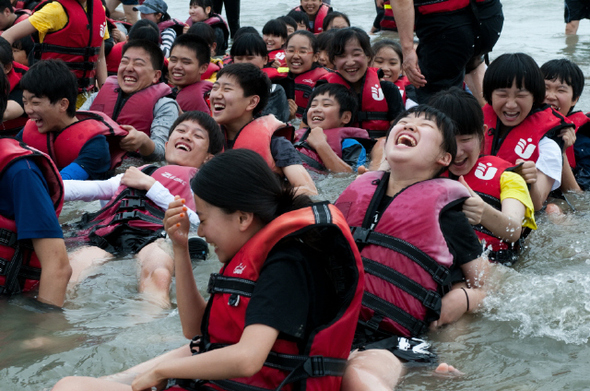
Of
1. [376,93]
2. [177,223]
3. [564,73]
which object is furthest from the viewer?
[376,93]

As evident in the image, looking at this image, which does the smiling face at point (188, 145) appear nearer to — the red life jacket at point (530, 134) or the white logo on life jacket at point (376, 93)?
the red life jacket at point (530, 134)

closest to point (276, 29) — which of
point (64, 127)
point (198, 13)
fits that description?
point (198, 13)

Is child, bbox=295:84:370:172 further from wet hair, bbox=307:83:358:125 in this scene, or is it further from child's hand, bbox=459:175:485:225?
child's hand, bbox=459:175:485:225

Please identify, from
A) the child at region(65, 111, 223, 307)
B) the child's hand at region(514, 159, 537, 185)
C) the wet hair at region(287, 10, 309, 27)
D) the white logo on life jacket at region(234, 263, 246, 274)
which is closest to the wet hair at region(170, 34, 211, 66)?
the child at region(65, 111, 223, 307)

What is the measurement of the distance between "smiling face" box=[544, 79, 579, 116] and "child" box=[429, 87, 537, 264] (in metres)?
1.54

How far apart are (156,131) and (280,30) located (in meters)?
4.20

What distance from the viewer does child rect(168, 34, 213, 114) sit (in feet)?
21.7

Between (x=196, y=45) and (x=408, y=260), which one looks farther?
(x=196, y=45)

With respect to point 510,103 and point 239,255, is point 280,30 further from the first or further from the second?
point 239,255

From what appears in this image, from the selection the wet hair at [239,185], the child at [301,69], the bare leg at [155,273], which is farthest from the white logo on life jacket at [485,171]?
the child at [301,69]

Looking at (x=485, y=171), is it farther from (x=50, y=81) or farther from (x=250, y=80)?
(x=50, y=81)

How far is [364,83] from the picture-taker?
21.2 ft

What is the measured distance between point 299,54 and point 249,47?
58 cm

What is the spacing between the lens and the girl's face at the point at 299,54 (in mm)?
7730
